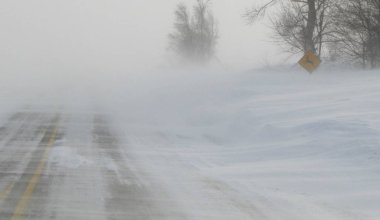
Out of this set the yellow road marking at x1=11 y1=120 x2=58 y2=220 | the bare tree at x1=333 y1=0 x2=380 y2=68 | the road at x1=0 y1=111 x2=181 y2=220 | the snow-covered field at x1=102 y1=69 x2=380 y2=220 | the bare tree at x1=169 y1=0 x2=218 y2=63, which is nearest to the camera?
the yellow road marking at x1=11 y1=120 x2=58 y2=220

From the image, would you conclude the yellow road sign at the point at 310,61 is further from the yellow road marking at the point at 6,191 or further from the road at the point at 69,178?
the yellow road marking at the point at 6,191

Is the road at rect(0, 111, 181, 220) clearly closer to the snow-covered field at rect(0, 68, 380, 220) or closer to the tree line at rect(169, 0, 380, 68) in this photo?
the snow-covered field at rect(0, 68, 380, 220)

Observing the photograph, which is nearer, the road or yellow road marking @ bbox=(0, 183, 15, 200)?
the road

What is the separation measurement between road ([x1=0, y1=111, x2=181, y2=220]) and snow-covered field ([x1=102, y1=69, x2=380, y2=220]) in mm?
573

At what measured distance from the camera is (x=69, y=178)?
34.4 ft

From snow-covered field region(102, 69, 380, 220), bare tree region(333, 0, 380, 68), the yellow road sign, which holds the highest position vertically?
bare tree region(333, 0, 380, 68)

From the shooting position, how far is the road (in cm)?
823

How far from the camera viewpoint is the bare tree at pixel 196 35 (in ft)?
260

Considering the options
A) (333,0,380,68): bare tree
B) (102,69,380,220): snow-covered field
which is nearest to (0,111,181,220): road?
(102,69,380,220): snow-covered field

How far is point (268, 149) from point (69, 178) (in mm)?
5053

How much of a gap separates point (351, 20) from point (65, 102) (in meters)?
15.1

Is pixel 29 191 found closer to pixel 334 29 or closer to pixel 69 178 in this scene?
pixel 69 178

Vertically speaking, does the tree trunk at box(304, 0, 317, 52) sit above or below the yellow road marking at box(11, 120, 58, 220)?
above

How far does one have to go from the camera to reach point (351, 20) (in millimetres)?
29594
